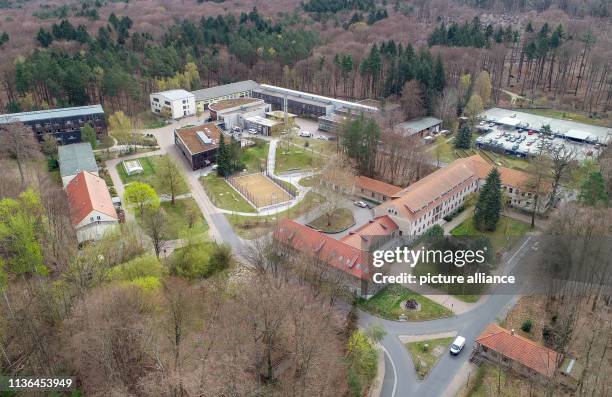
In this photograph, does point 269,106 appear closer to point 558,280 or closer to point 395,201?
point 395,201

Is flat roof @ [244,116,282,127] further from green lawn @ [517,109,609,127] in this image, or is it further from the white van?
the white van

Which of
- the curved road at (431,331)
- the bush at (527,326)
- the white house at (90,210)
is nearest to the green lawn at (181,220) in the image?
the curved road at (431,331)

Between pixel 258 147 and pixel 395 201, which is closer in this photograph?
pixel 395 201

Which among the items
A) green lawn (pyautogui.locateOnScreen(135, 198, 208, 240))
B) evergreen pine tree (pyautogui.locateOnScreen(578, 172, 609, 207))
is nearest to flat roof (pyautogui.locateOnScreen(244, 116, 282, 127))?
green lawn (pyautogui.locateOnScreen(135, 198, 208, 240))

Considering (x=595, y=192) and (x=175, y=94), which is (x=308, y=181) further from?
(x=175, y=94)

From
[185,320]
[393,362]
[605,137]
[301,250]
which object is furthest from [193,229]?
[605,137]

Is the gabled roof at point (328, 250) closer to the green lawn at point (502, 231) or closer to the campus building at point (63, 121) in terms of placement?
the green lawn at point (502, 231)
